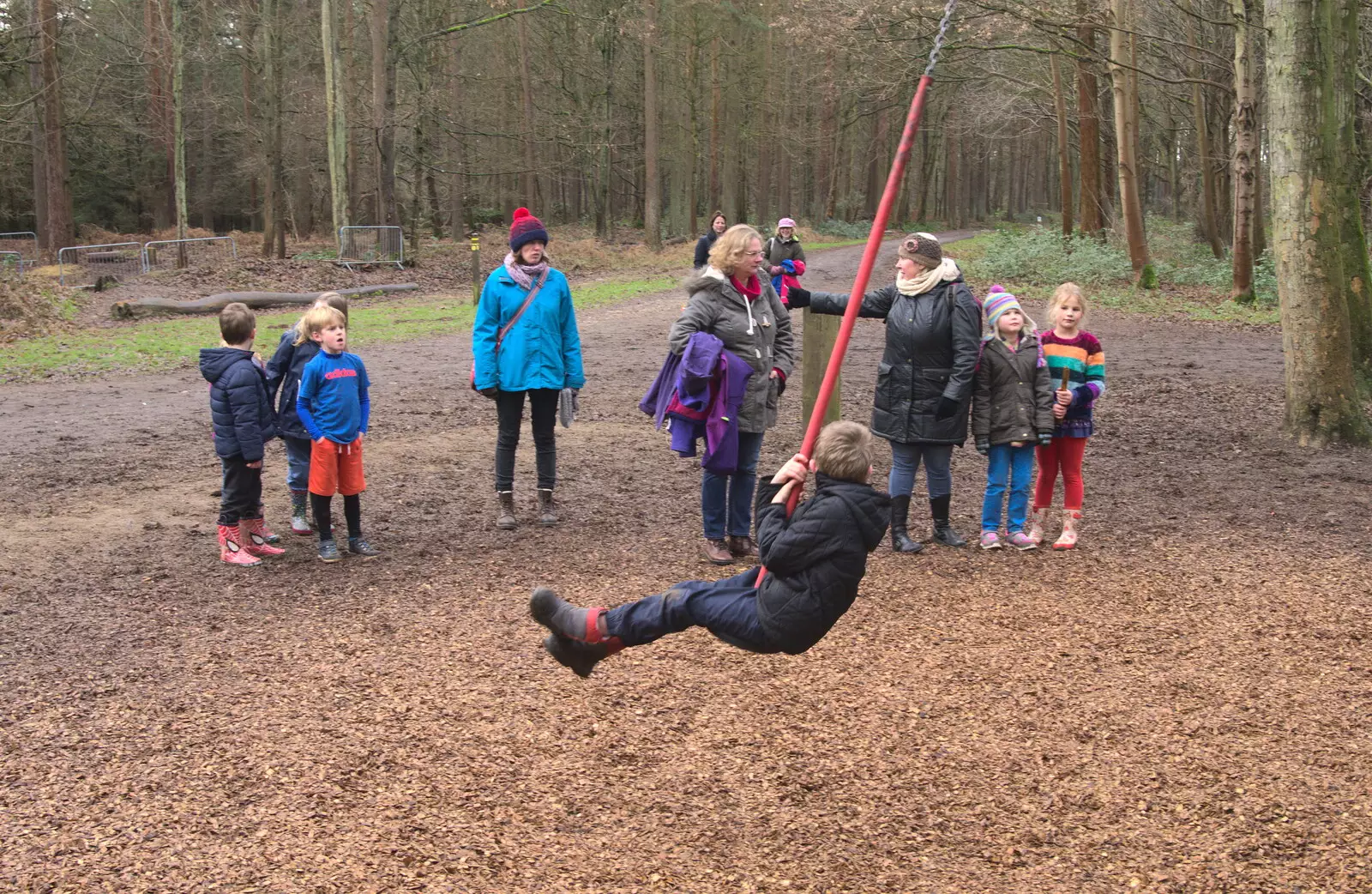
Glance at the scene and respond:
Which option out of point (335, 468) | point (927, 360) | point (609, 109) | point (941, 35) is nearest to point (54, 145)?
point (609, 109)

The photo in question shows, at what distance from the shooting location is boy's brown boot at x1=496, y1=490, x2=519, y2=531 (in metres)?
7.97

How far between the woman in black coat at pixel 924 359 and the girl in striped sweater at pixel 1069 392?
0.58 meters

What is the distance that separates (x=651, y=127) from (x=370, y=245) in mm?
10435

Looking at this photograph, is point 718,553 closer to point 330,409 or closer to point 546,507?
point 546,507

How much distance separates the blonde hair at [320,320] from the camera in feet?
22.8

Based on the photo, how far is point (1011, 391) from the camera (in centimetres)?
707

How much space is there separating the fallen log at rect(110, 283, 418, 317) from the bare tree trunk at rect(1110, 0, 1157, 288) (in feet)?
51.5

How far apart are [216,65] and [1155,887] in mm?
43606

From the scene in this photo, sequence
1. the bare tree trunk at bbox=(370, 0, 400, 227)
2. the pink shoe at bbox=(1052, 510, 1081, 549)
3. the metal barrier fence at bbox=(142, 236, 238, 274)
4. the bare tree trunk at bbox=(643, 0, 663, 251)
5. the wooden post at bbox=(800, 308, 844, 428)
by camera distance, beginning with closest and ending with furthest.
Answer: the pink shoe at bbox=(1052, 510, 1081, 549) → the wooden post at bbox=(800, 308, 844, 428) → the metal barrier fence at bbox=(142, 236, 238, 274) → the bare tree trunk at bbox=(370, 0, 400, 227) → the bare tree trunk at bbox=(643, 0, 663, 251)

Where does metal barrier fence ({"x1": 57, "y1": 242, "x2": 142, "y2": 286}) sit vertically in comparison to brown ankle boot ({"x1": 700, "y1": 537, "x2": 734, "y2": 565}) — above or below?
above

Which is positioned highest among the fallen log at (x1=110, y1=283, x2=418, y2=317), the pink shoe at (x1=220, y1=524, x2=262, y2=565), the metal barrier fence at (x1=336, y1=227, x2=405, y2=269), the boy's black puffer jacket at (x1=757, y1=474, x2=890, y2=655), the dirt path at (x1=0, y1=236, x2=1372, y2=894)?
the metal barrier fence at (x1=336, y1=227, x2=405, y2=269)

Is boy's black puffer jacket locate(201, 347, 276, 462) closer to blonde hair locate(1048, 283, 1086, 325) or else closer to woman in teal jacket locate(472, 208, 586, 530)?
woman in teal jacket locate(472, 208, 586, 530)

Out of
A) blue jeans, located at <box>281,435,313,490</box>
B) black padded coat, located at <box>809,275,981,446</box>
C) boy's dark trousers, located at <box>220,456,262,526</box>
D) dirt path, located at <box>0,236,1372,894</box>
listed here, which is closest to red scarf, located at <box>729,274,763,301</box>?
black padded coat, located at <box>809,275,981,446</box>

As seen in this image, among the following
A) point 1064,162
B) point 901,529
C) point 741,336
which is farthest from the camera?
point 1064,162
